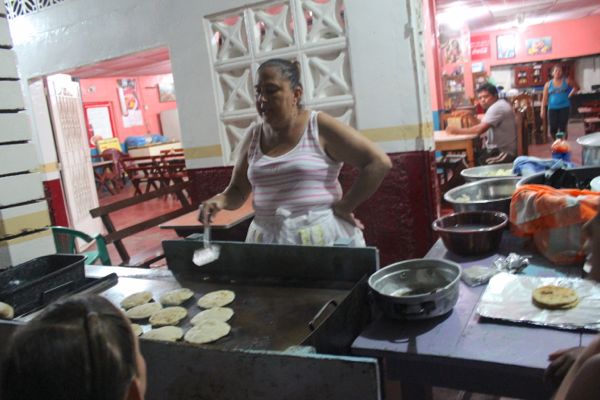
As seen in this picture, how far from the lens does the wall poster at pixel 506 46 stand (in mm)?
14516

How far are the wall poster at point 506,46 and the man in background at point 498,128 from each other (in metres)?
10.6

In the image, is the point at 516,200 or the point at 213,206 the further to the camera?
the point at 213,206

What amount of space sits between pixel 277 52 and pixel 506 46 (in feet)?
43.6

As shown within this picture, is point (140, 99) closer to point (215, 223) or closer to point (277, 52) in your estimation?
point (277, 52)

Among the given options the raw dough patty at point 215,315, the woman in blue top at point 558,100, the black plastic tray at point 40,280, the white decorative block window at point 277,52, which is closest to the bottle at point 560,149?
the white decorative block window at point 277,52

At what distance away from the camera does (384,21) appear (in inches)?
126

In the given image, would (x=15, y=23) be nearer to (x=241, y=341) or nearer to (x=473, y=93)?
(x=241, y=341)

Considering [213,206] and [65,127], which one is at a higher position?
[65,127]

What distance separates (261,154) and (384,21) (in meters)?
1.64

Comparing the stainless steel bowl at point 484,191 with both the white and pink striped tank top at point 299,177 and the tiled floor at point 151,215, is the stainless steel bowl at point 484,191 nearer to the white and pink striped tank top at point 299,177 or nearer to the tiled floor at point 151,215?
the white and pink striped tank top at point 299,177

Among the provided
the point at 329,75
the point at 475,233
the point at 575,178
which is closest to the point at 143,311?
the point at 475,233

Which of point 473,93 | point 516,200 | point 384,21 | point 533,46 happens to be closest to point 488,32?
point 533,46

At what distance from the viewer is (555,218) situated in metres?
1.77

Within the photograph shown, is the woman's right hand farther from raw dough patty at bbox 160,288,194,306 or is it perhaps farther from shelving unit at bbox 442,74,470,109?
shelving unit at bbox 442,74,470,109
